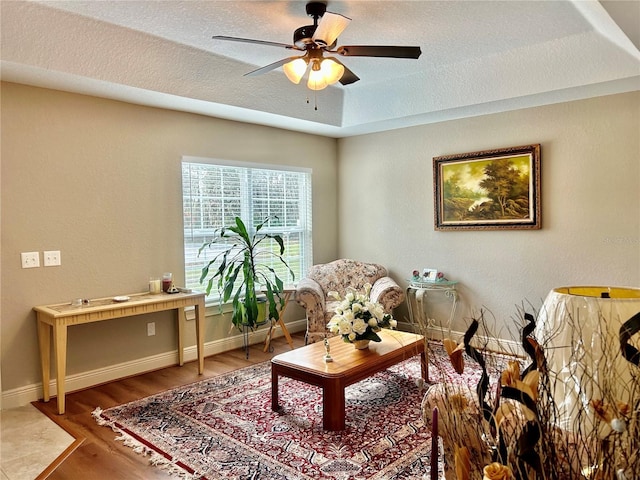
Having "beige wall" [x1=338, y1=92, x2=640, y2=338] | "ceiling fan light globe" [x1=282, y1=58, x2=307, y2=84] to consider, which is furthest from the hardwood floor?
"ceiling fan light globe" [x1=282, y1=58, x2=307, y2=84]

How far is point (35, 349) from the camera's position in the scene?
11.7 feet

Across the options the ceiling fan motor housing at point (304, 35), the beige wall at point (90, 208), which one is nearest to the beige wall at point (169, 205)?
the beige wall at point (90, 208)

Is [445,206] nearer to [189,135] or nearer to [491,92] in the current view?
[491,92]

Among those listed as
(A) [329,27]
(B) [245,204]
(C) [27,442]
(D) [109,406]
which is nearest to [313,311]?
(B) [245,204]

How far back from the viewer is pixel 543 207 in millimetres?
4379

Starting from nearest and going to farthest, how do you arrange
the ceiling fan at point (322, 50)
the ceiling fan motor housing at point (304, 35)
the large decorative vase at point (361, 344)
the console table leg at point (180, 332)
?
1. the ceiling fan at point (322, 50)
2. the ceiling fan motor housing at point (304, 35)
3. the large decorative vase at point (361, 344)
4. the console table leg at point (180, 332)

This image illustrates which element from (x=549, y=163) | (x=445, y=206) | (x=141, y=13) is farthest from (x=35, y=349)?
(x=549, y=163)

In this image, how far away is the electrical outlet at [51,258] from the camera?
11.8ft

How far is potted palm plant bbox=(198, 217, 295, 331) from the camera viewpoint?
4543 millimetres

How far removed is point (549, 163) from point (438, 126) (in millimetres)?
1264

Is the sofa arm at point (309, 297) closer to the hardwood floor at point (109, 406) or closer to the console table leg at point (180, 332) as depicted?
the hardwood floor at point (109, 406)

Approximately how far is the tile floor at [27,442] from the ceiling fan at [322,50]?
8.84 ft

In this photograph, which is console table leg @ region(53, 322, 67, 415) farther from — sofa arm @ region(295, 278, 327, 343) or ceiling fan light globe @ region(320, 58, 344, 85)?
ceiling fan light globe @ region(320, 58, 344, 85)

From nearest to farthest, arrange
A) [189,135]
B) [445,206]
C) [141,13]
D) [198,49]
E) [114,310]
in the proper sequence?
[141,13] → [114,310] → [198,49] → [189,135] → [445,206]
